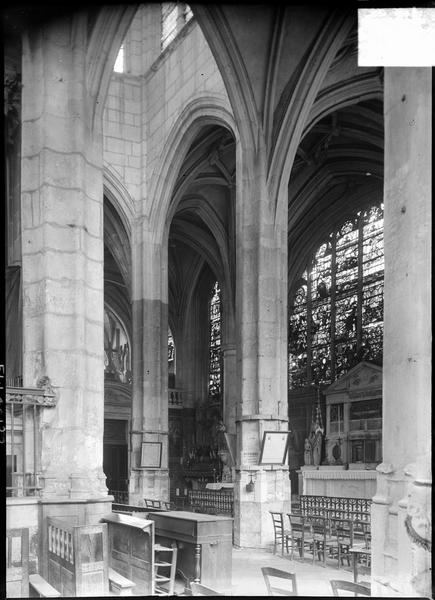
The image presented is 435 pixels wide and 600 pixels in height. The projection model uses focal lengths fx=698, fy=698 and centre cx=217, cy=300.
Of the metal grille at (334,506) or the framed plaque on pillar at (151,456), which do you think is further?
the framed plaque on pillar at (151,456)

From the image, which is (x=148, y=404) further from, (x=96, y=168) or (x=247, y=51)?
(x=96, y=168)

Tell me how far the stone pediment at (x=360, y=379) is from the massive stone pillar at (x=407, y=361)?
50.2 feet

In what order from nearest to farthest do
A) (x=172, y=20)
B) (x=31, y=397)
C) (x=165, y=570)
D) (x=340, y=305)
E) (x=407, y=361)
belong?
(x=407, y=361)
(x=31, y=397)
(x=165, y=570)
(x=172, y=20)
(x=340, y=305)

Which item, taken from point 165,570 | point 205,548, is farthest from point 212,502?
point 205,548

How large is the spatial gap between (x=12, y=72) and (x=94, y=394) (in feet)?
26.7

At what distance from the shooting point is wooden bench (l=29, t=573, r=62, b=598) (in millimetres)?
5129

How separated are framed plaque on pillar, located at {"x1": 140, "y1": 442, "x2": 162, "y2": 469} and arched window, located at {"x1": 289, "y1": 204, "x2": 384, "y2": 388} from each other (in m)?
7.37

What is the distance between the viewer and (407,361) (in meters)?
5.27

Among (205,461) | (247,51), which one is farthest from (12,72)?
(205,461)

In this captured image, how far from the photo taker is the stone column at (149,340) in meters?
19.0

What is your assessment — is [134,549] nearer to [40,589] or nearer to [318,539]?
[40,589]

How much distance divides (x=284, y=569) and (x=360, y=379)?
11.6 m
